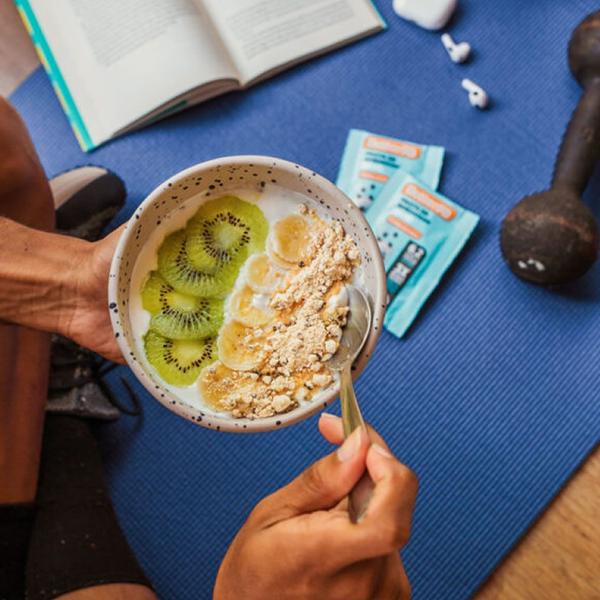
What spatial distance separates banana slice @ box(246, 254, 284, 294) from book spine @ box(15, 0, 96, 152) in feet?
1.81

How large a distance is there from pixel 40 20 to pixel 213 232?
0.62m

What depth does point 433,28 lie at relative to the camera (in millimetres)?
989

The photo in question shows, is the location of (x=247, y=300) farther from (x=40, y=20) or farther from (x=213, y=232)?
(x=40, y=20)

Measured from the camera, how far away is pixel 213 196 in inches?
23.1

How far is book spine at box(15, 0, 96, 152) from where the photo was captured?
3.28ft

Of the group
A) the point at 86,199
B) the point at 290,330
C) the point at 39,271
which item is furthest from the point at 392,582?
the point at 86,199

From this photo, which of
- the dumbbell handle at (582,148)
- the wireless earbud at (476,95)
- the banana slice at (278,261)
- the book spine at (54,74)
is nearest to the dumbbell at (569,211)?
the dumbbell handle at (582,148)

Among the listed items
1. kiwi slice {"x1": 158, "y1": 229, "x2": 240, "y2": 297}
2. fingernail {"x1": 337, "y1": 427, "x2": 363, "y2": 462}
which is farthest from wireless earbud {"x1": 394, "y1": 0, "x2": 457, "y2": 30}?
fingernail {"x1": 337, "y1": 427, "x2": 363, "y2": 462}

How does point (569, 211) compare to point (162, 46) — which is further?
point (162, 46)

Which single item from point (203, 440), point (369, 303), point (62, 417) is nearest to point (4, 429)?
point (62, 417)

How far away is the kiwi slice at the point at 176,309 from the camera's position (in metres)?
0.57

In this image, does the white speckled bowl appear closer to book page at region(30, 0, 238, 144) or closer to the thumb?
the thumb

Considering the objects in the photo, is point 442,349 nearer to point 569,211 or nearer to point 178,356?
point 569,211

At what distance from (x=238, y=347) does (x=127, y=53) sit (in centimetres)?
61
